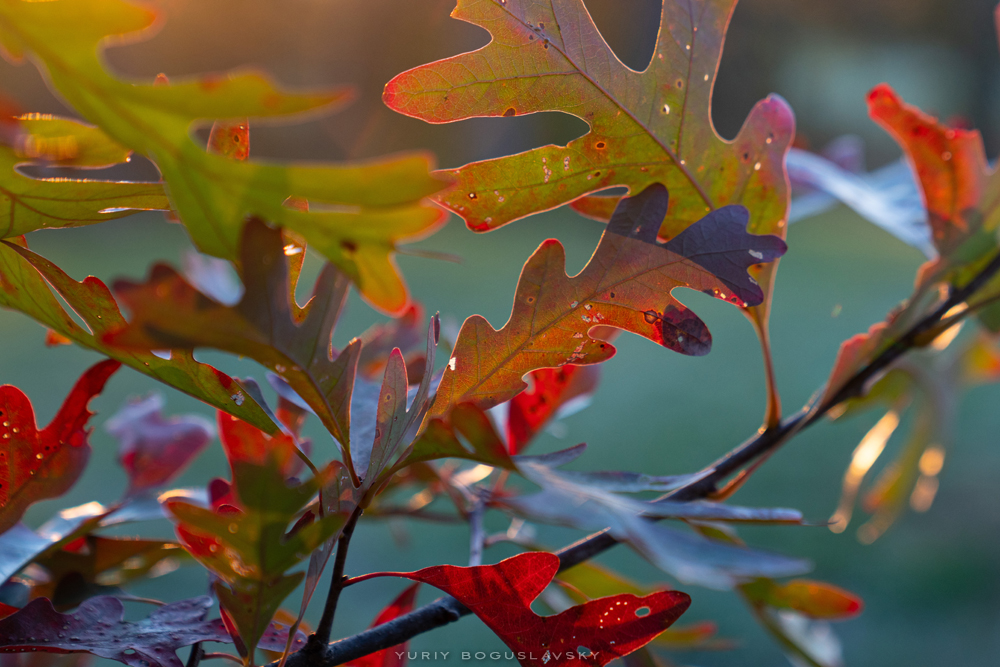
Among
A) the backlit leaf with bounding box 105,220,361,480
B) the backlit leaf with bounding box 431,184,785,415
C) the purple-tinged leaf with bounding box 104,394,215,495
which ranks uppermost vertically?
the purple-tinged leaf with bounding box 104,394,215,495

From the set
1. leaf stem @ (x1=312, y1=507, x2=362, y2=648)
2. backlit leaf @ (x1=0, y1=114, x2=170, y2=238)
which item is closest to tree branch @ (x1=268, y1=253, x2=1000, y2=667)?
leaf stem @ (x1=312, y1=507, x2=362, y2=648)

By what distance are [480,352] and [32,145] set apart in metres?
0.22

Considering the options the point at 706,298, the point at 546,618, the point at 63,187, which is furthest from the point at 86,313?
the point at 706,298

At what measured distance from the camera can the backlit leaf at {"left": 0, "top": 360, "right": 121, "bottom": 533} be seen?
14.3 inches

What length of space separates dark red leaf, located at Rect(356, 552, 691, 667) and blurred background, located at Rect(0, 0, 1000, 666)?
23cm

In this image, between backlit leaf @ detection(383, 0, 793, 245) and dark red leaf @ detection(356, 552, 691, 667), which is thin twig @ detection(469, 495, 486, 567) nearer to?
dark red leaf @ detection(356, 552, 691, 667)

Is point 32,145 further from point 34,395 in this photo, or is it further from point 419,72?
point 34,395

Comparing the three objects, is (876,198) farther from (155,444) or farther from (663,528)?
(155,444)

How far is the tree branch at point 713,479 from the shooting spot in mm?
346

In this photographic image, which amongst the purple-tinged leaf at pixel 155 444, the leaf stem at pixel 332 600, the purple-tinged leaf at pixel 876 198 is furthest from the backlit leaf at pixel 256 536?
the purple-tinged leaf at pixel 876 198

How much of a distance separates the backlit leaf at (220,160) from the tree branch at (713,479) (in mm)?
196

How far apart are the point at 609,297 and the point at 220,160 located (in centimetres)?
19

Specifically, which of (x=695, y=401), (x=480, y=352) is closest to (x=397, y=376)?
(x=480, y=352)

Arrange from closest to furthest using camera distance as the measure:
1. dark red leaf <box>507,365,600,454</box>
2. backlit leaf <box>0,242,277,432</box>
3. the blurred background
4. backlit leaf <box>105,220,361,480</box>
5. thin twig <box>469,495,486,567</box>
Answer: backlit leaf <box>105,220,361,480</box>, backlit leaf <box>0,242,277,432</box>, thin twig <box>469,495,486,567</box>, dark red leaf <box>507,365,600,454</box>, the blurred background
